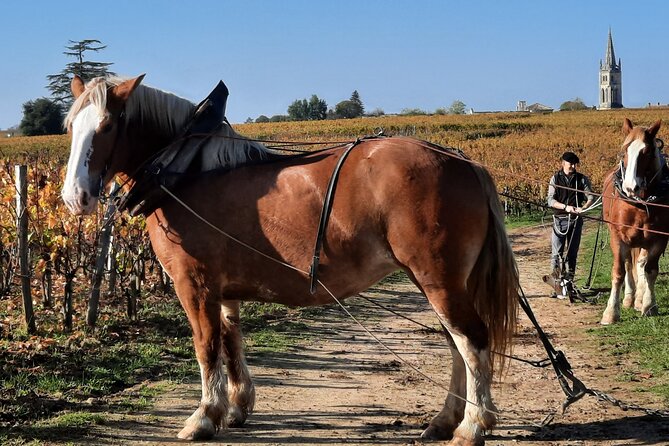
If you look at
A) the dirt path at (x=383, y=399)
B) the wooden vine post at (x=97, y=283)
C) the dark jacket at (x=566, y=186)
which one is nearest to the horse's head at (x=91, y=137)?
the dirt path at (x=383, y=399)

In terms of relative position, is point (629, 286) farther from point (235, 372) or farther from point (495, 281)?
point (235, 372)

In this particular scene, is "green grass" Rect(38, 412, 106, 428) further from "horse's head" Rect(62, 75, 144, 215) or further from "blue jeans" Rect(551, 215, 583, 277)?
"blue jeans" Rect(551, 215, 583, 277)

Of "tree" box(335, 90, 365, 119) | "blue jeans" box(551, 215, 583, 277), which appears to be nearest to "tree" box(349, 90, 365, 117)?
"tree" box(335, 90, 365, 119)

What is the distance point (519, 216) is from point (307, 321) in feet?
58.9

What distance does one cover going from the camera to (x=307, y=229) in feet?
16.7

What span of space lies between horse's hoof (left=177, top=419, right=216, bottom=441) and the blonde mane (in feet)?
5.93

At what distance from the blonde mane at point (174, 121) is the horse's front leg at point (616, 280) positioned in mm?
5601

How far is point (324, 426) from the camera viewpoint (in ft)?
18.5

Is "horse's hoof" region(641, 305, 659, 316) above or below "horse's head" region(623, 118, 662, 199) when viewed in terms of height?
below

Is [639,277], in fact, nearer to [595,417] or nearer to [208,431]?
[595,417]

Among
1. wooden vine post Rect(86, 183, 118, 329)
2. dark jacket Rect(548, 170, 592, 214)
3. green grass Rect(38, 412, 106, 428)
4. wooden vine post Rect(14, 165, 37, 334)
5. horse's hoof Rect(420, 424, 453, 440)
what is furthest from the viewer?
dark jacket Rect(548, 170, 592, 214)

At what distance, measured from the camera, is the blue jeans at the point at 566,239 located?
11602 millimetres

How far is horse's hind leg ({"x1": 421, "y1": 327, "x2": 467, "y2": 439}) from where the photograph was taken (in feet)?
17.3

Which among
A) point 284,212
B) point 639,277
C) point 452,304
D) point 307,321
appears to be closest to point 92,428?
point 284,212
